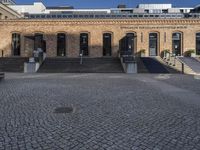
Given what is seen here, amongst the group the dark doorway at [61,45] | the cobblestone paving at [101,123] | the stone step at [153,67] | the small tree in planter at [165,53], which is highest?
the dark doorway at [61,45]

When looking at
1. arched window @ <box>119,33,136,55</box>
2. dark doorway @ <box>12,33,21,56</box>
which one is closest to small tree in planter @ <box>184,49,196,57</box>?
arched window @ <box>119,33,136,55</box>

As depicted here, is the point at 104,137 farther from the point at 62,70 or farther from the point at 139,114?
the point at 62,70

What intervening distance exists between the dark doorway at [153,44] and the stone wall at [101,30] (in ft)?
1.68

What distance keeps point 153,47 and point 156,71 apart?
11.6m

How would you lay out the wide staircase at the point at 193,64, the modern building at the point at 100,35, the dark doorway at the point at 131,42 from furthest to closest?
the modern building at the point at 100,35
the dark doorway at the point at 131,42
the wide staircase at the point at 193,64

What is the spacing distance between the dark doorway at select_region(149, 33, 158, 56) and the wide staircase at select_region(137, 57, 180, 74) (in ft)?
17.9

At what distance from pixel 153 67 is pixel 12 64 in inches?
591

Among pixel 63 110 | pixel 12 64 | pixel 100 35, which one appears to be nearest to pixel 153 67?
pixel 100 35

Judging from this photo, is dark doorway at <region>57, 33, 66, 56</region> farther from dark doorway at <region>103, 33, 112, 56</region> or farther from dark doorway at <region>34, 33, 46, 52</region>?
dark doorway at <region>103, 33, 112, 56</region>

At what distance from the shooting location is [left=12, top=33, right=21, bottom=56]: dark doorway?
38.4 metres

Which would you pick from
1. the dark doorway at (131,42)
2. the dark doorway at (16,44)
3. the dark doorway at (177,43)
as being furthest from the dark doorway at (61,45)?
the dark doorway at (177,43)

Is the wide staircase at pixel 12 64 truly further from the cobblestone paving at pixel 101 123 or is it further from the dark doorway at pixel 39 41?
the cobblestone paving at pixel 101 123

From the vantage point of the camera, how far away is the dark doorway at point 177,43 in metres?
37.9

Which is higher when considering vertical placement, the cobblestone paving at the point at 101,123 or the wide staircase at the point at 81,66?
the wide staircase at the point at 81,66
